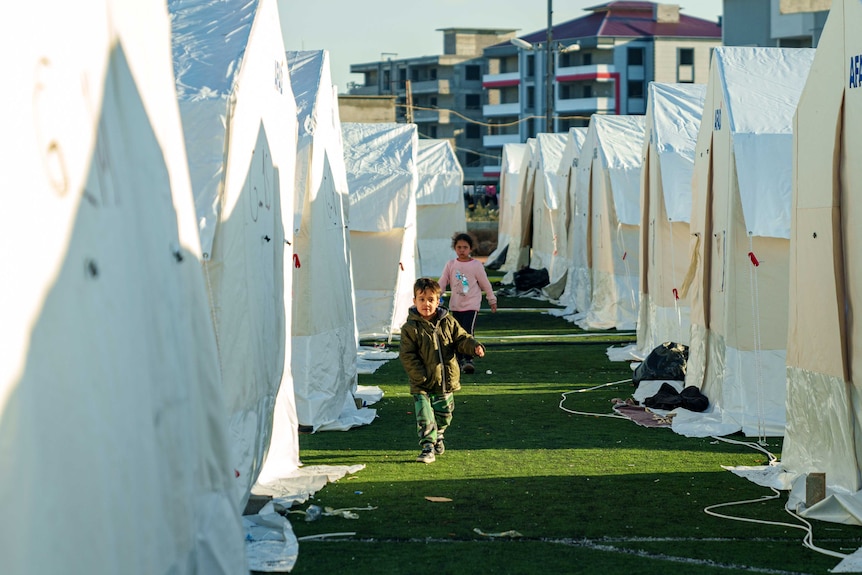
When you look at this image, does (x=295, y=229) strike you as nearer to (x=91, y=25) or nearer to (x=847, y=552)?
(x=847, y=552)

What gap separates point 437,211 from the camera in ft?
114

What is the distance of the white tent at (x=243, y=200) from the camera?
7707 millimetres

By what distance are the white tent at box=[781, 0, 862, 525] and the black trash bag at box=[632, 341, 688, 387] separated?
14.3 feet

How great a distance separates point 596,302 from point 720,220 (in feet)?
30.8

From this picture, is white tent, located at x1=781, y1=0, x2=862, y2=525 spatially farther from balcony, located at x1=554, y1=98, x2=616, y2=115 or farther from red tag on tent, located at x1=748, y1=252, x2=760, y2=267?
balcony, located at x1=554, y1=98, x2=616, y2=115

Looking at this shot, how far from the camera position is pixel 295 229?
37.8ft

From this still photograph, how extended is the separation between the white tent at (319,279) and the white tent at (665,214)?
187 inches

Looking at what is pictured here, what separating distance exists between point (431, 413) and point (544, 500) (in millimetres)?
1764

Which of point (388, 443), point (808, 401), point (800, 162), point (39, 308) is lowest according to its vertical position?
point (388, 443)

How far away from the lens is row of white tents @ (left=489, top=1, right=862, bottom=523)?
321 inches

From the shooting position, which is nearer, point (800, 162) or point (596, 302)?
point (800, 162)

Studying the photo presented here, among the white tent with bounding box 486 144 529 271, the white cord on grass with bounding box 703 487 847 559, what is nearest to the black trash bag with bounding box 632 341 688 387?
the white cord on grass with bounding box 703 487 847 559

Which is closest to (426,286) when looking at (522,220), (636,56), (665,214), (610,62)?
(665,214)

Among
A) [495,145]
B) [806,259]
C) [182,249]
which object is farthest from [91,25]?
[495,145]
